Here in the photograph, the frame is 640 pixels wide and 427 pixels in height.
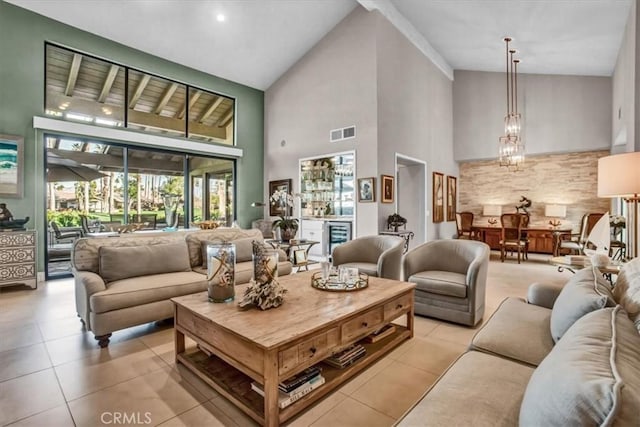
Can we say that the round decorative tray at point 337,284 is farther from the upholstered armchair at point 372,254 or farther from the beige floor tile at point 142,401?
the beige floor tile at point 142,401

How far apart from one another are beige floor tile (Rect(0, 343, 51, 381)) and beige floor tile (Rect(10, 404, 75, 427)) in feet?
2.26

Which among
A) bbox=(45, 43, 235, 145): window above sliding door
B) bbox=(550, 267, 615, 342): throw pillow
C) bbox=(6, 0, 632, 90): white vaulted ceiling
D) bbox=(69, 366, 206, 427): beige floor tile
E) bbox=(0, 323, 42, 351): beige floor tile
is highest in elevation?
bbox=(6, 0, 632, 90): white vaulted ceiling

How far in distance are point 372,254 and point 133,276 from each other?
277 cm

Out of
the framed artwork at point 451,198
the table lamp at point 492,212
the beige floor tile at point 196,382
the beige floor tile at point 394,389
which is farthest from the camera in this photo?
the framed artwork at point 451,198

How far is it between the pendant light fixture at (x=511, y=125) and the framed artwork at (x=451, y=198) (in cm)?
180

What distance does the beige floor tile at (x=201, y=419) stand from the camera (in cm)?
173

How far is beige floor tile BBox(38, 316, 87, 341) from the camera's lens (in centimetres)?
294

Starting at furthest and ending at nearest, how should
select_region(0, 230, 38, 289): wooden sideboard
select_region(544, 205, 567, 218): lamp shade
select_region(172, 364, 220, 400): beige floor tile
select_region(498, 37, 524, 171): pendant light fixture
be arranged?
select_region(544, 205, 567, 218): lamp shade < select_region(498, 37, 524, 171): pendant light fixture < select_region(0, 230, 38, 289): wooden sideboard < select_region(172, 364, 220, 400): beige floor tile

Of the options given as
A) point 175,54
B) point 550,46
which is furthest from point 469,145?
point 175,54

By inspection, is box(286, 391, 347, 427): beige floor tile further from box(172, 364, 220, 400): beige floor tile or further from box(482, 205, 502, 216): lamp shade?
box(482, 205, 502, 216): lamp shade

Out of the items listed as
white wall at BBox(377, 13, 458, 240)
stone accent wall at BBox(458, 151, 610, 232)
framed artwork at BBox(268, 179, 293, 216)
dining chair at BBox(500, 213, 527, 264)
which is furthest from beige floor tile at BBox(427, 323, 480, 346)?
stone accent wall at BBox(458, 151, 610, 232)

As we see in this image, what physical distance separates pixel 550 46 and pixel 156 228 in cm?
860

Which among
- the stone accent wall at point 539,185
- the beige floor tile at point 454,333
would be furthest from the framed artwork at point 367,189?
the stone accent wall at point 539,185

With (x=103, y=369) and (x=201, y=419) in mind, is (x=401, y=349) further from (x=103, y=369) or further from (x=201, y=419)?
(x=103, y=369)
